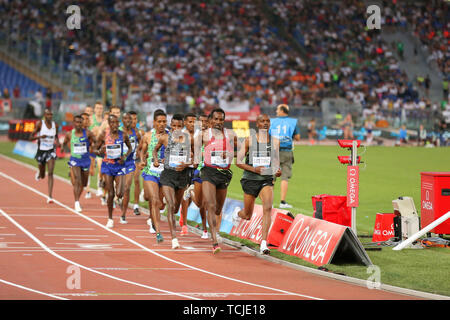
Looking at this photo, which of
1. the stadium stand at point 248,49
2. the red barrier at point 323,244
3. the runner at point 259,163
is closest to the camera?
the red barrier at point 323,244

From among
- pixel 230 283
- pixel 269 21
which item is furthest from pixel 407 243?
pixel 269 21

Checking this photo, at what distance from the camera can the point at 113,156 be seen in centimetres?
1648

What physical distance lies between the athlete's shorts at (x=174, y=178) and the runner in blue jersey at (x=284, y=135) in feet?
12.4

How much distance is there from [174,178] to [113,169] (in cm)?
246

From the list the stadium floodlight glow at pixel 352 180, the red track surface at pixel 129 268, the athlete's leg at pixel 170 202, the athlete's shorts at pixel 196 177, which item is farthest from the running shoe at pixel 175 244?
the stadium floodlight glow at pixel 352 180

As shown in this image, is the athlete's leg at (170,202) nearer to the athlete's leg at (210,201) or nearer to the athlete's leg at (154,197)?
the athlete's leg at (154,197)

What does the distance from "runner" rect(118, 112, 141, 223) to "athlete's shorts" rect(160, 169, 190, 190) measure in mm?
2379

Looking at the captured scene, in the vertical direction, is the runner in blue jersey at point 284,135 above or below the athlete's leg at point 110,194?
above

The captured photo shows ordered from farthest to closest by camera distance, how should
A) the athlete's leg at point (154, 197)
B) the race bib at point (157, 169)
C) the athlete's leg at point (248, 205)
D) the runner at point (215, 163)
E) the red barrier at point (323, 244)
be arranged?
the race bib at point (157, 169) < the athlete's leg at point (154, 197) < the runner at point (215, 163) < the athlete's leg at point (248, 205) < the red barrier at point (323, 244)

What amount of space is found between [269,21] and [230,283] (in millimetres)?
46797

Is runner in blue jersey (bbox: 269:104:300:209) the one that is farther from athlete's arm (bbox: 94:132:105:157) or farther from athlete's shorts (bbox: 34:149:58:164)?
athlete's shorts (bbox: 34:149:58:164)

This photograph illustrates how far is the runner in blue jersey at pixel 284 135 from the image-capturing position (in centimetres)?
1803

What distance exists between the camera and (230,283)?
35.4 ft

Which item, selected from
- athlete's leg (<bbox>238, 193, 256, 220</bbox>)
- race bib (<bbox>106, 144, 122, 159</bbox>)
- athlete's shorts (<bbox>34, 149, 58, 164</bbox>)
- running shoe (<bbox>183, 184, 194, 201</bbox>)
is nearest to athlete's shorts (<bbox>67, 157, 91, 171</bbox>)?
athlete's shorts (<bbox>34, 149, 58, 164</bbox>)
